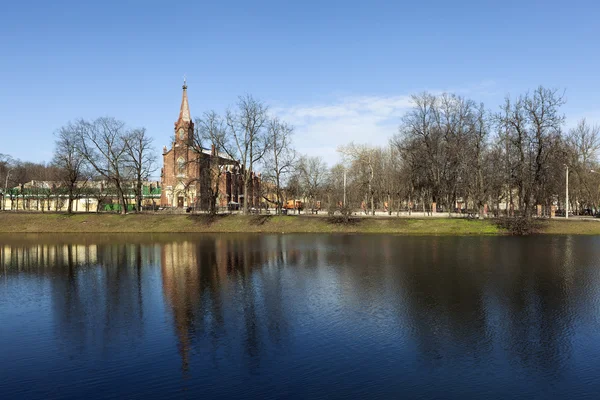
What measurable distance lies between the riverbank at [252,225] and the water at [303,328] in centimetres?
2542

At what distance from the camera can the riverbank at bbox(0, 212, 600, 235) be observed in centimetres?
6188

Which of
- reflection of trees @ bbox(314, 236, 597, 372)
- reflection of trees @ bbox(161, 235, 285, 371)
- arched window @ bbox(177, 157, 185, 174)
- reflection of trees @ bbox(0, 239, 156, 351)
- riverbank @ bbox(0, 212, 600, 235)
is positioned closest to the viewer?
reflection of trees @ bbox(314, 236, 597, 372)

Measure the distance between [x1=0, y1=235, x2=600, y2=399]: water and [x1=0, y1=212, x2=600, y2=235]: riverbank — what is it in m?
25.4

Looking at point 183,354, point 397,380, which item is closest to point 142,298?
point 183,354

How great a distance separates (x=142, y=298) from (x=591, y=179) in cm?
8362

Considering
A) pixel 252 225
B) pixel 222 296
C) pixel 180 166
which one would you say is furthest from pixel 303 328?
pixel 180 166

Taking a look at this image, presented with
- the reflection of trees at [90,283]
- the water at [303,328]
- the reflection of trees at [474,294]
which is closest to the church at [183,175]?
the reflection of trees at [90,283]

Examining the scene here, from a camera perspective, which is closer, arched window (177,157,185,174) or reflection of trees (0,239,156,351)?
reflection of trees (0,239,156,351)

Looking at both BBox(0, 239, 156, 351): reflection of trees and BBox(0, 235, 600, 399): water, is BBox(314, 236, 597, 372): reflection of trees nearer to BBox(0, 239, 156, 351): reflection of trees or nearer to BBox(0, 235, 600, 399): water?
BBox(0, 235, 600, 399): water

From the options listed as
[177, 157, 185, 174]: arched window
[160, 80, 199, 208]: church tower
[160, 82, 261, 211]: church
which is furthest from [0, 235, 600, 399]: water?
[160, 80, 199, 208]: church tower

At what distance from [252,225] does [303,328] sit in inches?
1920

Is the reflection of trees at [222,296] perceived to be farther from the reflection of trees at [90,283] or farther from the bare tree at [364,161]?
the bare tree at [364,161]

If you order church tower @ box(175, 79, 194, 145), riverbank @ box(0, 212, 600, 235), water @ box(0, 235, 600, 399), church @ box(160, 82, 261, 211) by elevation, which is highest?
church tower @ box(175, 79, 194, 145)

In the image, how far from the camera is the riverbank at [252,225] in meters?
61.9
